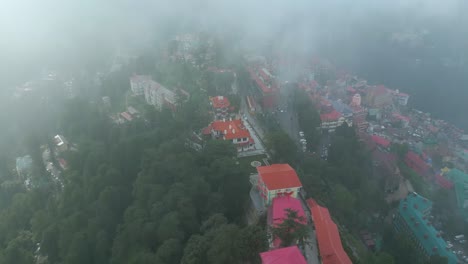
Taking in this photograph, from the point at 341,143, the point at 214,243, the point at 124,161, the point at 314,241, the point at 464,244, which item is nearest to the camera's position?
the point at 214,243

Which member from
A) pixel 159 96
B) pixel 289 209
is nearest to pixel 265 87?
pixel 159 96

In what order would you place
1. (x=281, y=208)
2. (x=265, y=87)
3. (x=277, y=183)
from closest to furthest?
(x=281, y=208)
(x=277, y=183)
(x=265, y=87)

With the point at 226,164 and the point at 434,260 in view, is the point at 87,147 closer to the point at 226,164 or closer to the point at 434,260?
the point at 226,164

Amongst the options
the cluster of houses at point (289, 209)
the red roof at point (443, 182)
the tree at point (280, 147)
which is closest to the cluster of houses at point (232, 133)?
the tree at point (280, 147)

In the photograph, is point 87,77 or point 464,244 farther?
point 87,77

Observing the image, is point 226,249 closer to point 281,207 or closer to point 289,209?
point 289,209

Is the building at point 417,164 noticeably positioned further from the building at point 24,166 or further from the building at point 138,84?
the building at point 24,166

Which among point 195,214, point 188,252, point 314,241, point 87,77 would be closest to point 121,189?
point 195,214
